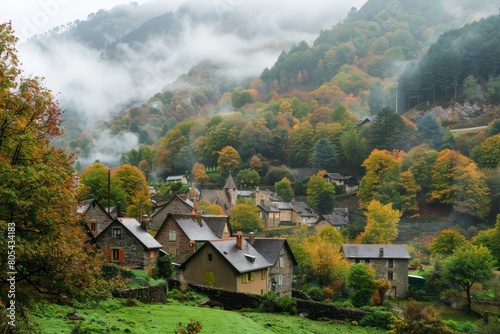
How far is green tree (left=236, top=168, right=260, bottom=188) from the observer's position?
10956 centimetres

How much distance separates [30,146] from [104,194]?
56215 mm

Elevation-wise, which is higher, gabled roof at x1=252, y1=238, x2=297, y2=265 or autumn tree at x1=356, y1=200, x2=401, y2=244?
autumn tree at x1=356, y1=200, x2=401, y2=244

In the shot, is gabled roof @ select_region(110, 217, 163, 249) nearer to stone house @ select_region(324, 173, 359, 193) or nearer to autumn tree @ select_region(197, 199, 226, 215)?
autumn tree @ select_region(197, 199, 226, 215)

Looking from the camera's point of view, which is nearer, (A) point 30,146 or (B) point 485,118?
(A) point 30,146

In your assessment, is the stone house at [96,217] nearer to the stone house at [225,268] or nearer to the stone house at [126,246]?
the stone house at [126,246]

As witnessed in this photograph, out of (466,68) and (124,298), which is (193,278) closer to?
(124,298)

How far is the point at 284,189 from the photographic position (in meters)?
104

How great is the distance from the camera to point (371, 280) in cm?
4638

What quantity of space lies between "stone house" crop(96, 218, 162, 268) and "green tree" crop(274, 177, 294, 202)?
64.2 meters

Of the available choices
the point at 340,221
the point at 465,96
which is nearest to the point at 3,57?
the point at 340,221

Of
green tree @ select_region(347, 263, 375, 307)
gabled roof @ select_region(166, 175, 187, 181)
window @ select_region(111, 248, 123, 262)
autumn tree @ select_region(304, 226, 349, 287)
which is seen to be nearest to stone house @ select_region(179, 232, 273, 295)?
window @ select_region(111, 248, 123, 262)

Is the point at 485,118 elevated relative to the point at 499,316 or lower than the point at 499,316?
elevated

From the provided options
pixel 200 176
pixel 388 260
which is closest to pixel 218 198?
pixel 200 176

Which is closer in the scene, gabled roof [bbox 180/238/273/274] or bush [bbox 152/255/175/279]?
bush [bbox 152/255/175/279]
